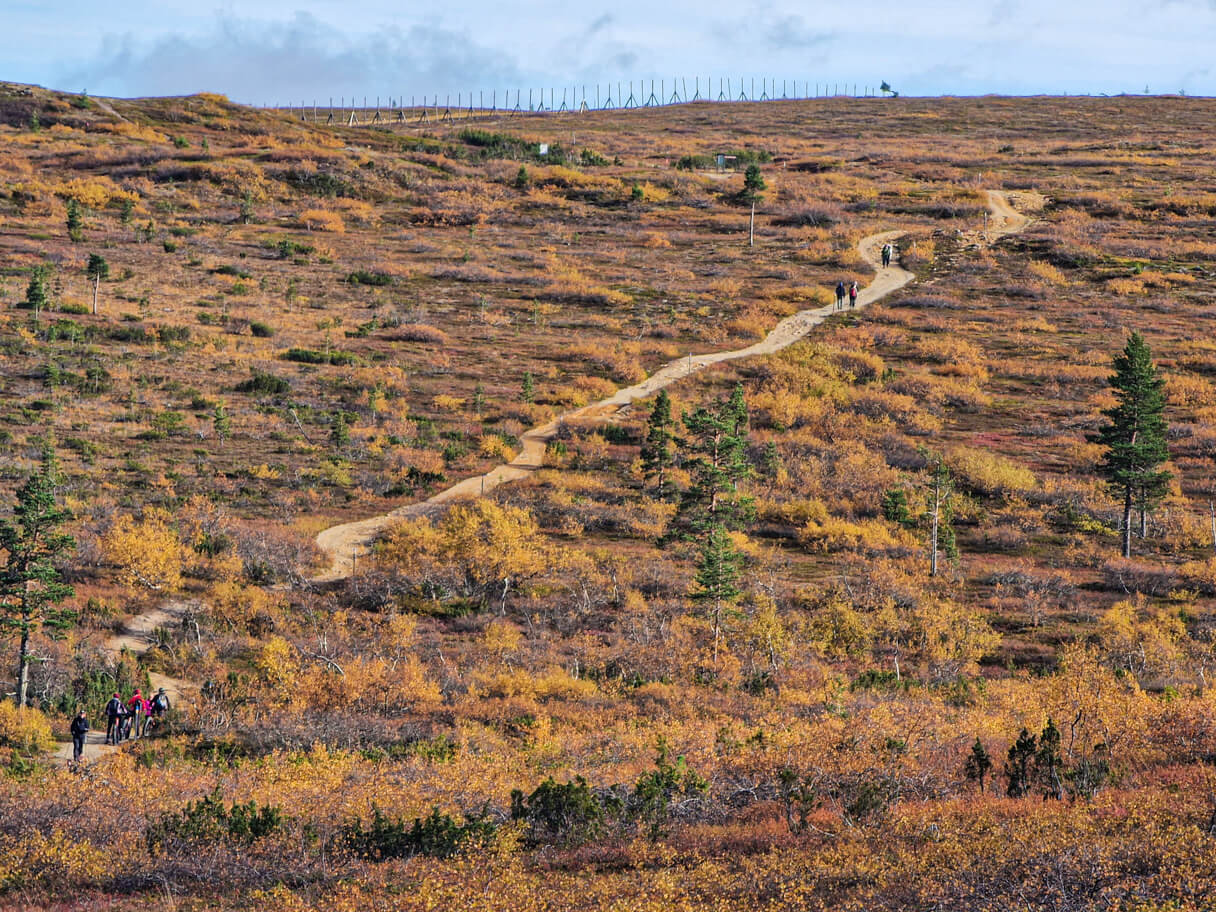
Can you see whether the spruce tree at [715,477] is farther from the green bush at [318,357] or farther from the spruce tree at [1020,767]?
the green bush at [318,357]

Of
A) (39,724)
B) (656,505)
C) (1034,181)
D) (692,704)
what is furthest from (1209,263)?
(39,724)

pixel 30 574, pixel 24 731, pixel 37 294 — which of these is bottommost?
pixel 24 731

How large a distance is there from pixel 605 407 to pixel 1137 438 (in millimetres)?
21875

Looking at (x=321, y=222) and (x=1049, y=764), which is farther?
(x=321, y=222)

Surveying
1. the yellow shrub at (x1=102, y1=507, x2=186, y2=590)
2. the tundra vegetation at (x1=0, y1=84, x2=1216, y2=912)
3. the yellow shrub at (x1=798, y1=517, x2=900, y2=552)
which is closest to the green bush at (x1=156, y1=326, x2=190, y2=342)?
the tundra vegetation at (x1=0, y1=84, x2=1216, y2=912)

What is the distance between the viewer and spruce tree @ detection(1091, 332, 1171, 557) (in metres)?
34.5

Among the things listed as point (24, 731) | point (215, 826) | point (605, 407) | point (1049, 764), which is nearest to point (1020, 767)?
point (1049, 764)

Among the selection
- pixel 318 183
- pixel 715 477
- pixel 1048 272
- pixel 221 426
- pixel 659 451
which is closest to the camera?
pixel 715 477

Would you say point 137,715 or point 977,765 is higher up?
point 977,765

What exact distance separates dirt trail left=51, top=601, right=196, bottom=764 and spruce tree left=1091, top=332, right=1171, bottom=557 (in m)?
28.5

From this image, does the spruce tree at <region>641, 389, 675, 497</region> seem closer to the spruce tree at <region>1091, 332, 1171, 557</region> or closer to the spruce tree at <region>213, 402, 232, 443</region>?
the spruce tree at <region>1091, 332, 1171, 557</region>

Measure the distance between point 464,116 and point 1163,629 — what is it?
541 feet

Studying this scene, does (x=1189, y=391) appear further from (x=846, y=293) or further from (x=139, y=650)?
(x=139, y=650)

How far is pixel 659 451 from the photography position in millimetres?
39094
